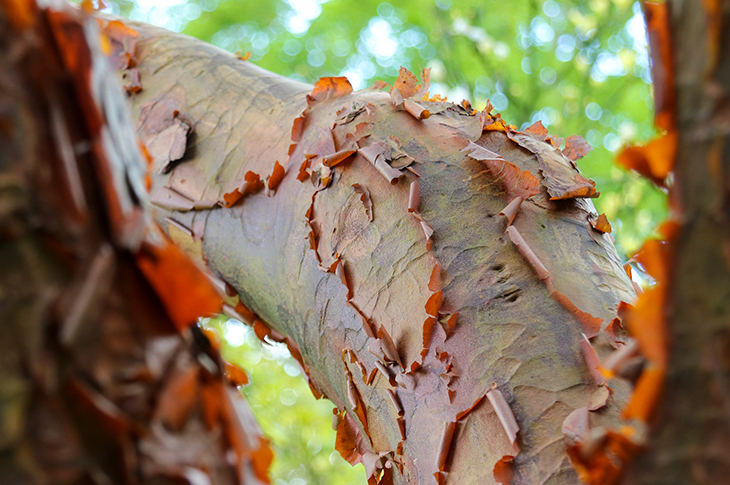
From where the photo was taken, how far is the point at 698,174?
0.75ft

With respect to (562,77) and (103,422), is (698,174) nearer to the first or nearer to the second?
(103,422)

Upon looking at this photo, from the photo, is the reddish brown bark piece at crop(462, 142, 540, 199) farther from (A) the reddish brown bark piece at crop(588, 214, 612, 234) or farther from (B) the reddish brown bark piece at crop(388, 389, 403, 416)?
(B) the reddish brown bark piece at crop(388, 389, 403, 416)

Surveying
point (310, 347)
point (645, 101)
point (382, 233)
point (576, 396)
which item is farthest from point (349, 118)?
point (645, 101)

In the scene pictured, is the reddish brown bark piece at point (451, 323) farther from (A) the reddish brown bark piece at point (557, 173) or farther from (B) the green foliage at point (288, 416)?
(B) the green foliage at point (288, 416)

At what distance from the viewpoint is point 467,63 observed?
274 centimetres

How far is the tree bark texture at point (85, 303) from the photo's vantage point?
0.23 m

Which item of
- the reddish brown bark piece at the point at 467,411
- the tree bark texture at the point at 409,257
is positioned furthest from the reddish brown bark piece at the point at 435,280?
the reddish brown bark piece at the point at 467,411

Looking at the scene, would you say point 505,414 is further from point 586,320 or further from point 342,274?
point 342,274

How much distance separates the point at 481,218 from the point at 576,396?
186 mm

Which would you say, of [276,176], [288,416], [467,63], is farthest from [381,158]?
[288,416]

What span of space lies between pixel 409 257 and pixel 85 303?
0.34 metres

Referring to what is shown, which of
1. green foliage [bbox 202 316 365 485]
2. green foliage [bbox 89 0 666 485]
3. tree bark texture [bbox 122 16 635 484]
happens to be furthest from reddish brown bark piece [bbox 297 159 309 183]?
green foliage [bbox 202 316 365 485]

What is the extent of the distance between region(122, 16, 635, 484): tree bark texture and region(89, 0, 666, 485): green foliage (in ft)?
5.49

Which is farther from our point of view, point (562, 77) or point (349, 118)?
point (562, 77)
